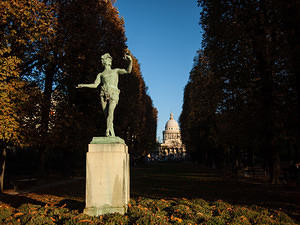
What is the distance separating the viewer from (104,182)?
825 centimetres

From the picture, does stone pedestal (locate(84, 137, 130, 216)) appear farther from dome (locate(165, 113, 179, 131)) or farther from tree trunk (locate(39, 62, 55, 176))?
dome (locate(165, 113, 179, 131))

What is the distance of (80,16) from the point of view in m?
18.9

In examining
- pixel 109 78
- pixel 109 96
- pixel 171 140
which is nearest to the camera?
pixel 109 96

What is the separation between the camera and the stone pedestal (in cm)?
823

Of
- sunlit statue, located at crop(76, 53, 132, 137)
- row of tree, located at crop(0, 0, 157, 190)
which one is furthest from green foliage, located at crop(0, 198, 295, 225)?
row of tree, located at crop(0, 0, 157, 190)

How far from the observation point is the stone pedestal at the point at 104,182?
8.23m

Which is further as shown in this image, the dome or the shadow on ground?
the dome

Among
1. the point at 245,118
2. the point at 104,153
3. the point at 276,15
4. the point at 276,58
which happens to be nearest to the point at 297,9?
the point at 276,15

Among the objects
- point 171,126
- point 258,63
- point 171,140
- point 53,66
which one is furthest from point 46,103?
point 171,126

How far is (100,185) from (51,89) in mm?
12415

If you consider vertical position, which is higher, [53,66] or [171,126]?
[171,126]

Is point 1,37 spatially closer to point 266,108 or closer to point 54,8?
point 54,8

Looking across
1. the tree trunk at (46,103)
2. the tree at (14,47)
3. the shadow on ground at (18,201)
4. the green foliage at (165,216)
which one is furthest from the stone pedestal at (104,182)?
the tree trunk at (46,103)

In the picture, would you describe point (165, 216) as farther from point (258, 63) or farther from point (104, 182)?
point (258, 63)
